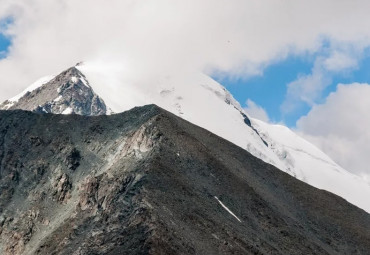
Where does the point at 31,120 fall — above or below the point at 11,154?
above

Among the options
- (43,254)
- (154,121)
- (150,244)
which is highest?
(154,121)

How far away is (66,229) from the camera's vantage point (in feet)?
311

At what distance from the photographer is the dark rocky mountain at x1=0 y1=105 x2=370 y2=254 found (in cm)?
8312

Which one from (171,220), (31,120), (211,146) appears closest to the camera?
(171,220)

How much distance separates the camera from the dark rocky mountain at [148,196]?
3273 inches

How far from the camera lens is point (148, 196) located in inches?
3430

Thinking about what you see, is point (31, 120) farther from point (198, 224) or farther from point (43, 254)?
point (198, 224)

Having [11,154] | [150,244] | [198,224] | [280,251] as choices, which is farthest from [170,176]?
[11,154]

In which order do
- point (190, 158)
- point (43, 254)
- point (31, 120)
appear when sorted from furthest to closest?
point (31, 120)
point (190, 158)
point (43, 254)

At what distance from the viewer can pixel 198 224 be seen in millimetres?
86438

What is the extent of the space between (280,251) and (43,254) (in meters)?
35.9

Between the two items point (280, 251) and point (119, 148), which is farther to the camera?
point (119, 148)

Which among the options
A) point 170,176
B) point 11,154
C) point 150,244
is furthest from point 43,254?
point 11,154

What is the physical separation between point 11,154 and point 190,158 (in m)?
46.4
